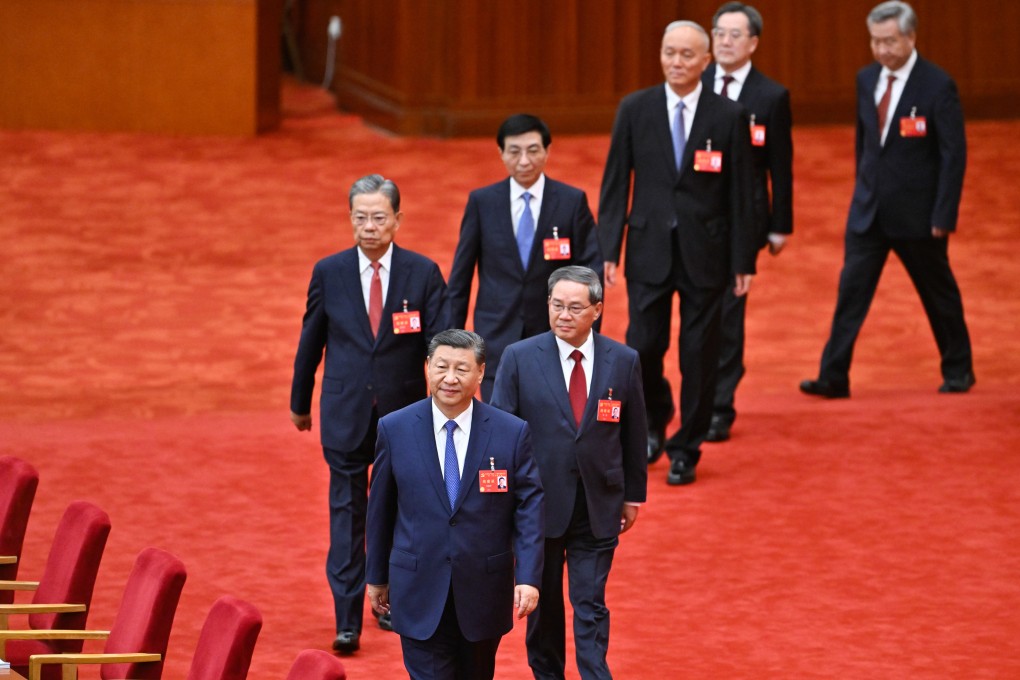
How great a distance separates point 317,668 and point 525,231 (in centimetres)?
300

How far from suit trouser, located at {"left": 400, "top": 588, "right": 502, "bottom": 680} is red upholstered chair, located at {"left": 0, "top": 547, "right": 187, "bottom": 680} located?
630mm

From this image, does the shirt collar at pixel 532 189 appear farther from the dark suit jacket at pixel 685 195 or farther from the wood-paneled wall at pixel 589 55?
the wood-paneled wall at pixel 589 55

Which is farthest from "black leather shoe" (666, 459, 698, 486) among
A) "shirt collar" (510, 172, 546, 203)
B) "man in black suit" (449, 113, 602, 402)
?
"shirt collar" (510, 172, 546, 203)

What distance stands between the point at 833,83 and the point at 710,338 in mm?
7266

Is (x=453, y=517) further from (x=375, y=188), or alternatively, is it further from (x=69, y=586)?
(x=375, y=188)

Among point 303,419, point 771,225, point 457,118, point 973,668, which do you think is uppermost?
point 457,118

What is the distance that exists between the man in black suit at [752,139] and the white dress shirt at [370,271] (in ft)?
7.93

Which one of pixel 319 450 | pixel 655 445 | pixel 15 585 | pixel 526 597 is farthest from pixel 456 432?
pixel 319 450

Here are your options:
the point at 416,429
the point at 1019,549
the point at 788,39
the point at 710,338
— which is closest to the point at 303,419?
the point at 416,429

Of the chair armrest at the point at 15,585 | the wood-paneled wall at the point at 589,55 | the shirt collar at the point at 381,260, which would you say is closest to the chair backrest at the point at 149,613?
the chair armrest at the point at 15,585

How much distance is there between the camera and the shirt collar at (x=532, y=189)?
660cm

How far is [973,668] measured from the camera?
5.50 m

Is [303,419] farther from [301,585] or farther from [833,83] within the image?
[833,83]

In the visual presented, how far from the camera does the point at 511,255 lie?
21.8ft
